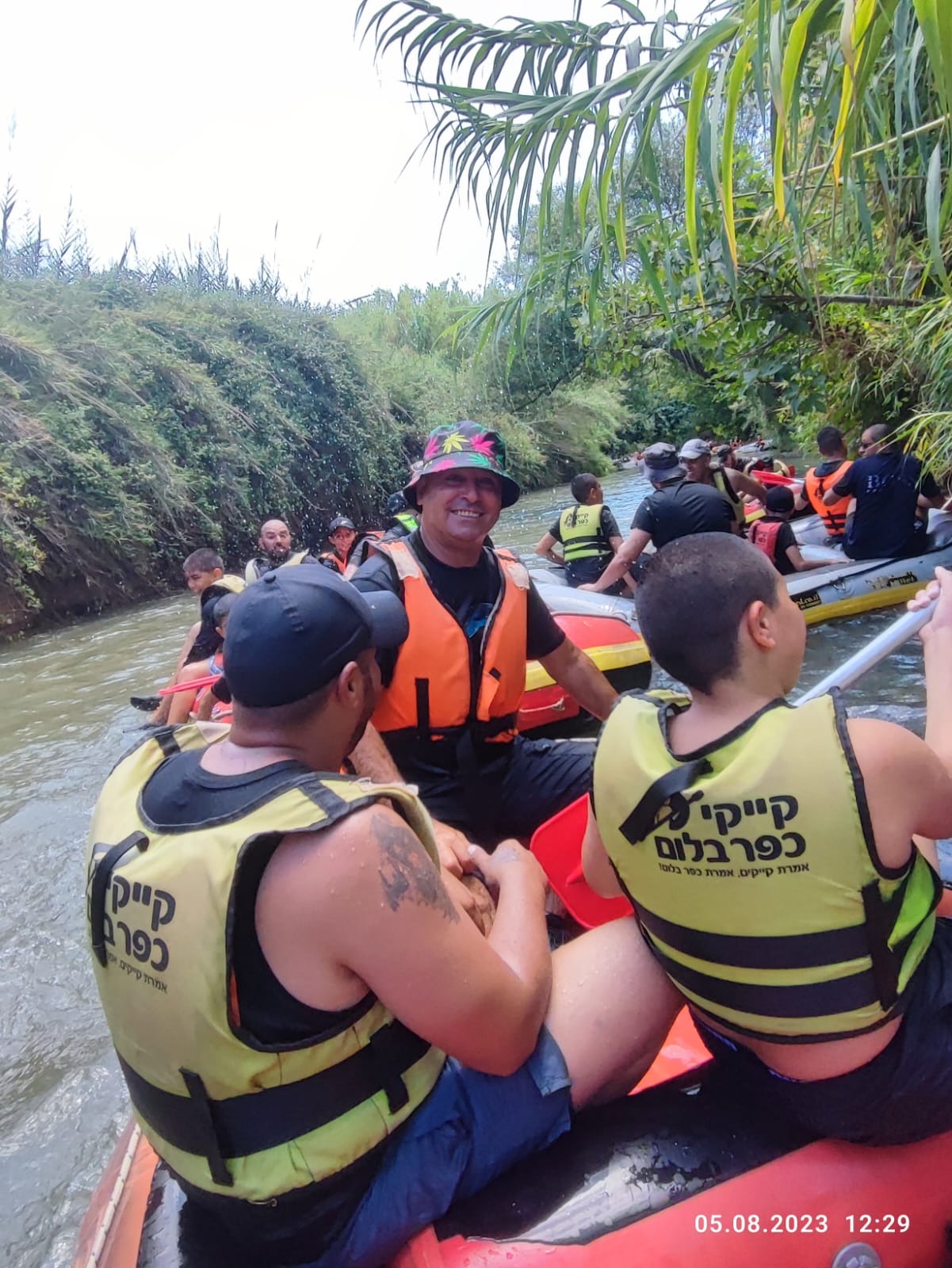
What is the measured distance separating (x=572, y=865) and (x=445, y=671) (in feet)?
2.12

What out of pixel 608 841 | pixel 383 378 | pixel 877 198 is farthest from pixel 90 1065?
pixel 383 378

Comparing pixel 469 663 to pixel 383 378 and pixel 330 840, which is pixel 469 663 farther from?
pixel 383 378

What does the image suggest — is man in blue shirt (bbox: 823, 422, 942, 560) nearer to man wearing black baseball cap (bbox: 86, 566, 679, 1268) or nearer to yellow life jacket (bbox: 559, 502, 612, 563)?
yellow life jacket (bbox: 559, 502, 612, 563)

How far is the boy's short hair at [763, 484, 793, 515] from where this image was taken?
25.3 feet

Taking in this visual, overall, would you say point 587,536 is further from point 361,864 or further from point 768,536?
Answer: point 361,864

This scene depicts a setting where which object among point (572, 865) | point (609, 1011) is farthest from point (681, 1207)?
point (572, 865)

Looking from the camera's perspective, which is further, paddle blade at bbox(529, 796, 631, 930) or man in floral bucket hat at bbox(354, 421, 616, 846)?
man in floral bucket hat at bbox(354, 421, 616, 846)

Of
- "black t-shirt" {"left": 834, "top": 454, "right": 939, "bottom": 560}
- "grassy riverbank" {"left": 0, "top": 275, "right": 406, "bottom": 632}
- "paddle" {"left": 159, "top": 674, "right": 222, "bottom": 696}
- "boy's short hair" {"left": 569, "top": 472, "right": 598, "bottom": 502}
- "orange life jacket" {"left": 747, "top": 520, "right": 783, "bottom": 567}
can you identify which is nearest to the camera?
"paddle" {"left": 159, "top": 674, "right": 222, "bottom": 696}

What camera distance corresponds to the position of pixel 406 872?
118 cm

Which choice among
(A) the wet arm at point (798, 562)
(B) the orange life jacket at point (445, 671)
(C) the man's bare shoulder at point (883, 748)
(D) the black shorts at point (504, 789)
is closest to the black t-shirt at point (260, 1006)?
(C) the man's bare shoulder at point (883, 748)

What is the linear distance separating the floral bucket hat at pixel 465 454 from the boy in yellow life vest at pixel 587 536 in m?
4.22

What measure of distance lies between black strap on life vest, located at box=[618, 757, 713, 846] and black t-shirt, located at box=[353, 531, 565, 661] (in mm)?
1247

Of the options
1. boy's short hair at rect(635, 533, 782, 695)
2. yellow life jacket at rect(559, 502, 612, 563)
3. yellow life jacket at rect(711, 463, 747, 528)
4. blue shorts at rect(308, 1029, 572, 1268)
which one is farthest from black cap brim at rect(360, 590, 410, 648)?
yellow life jacket at rect(559, 502, 612, 563)

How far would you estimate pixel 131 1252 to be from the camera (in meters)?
1.38
